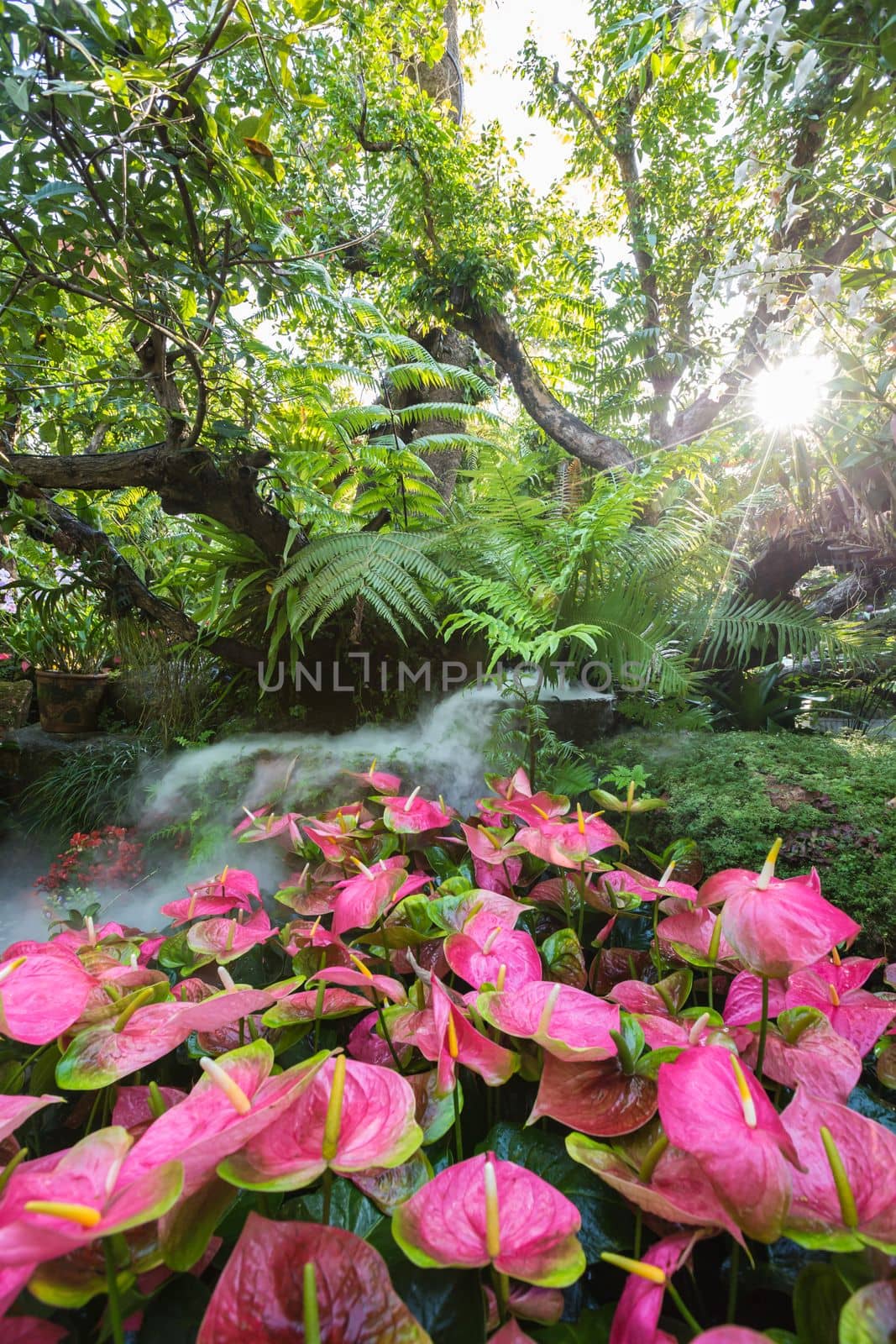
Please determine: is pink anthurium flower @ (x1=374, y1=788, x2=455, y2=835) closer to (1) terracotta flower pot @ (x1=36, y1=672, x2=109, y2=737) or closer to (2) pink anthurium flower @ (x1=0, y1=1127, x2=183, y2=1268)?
(2) pink anthurium flower @ (x1=0, y1=1127, x2=183, y2=1268)

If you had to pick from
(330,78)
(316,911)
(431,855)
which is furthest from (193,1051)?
(330,78)

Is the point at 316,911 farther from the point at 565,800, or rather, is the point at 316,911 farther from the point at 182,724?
the point at 182,724

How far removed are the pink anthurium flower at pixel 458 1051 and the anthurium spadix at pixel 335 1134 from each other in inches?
2.7

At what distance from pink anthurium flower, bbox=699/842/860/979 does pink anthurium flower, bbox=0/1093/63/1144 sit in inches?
20.2

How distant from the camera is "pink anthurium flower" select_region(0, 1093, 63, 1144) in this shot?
1.23 ft

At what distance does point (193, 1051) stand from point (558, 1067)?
36 centimetres

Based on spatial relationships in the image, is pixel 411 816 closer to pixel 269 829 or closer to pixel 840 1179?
pixel 269 829

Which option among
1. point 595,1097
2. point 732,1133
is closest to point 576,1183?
point 595,1097

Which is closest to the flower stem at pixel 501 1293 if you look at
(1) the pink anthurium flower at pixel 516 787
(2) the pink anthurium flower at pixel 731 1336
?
(2) the pink anthurium flower at pixel 731 1336

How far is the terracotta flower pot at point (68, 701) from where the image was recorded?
332 cm

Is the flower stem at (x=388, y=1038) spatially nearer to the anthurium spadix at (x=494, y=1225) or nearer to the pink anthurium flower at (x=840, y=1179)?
the anthurium spadix at (x=494, y=1225)

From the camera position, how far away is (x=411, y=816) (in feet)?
3.06

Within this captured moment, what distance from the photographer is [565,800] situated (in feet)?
3.23

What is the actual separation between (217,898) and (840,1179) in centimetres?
75
